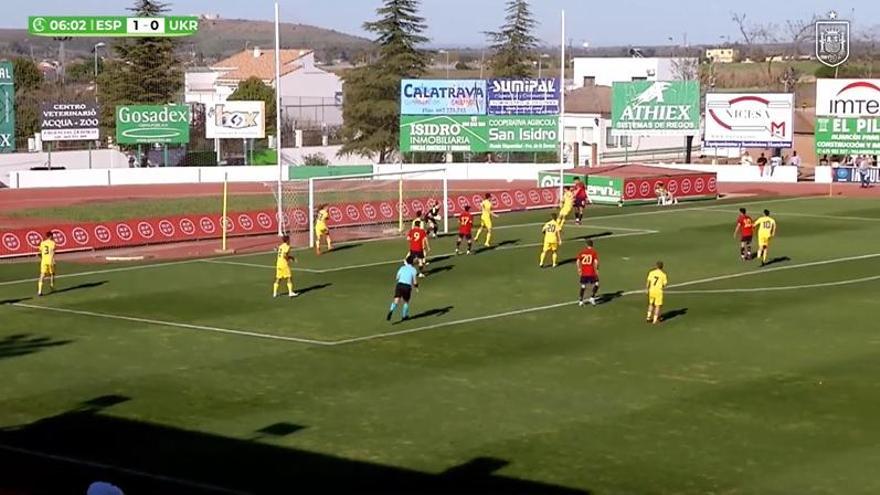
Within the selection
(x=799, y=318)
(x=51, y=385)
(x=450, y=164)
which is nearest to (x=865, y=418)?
(x=799, y=318)

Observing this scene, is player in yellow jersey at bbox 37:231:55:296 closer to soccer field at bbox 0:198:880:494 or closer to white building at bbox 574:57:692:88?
soccer field at bbox 0:198:880:494

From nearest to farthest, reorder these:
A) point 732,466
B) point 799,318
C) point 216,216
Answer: point 732,466
point 799,318
point 216,216

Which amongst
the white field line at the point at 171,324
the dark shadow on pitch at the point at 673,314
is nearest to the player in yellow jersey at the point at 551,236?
the dark shadow on pitch at the point at 673,314

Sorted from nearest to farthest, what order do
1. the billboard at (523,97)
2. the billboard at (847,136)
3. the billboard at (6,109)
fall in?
1. the billboard at (847,136)
2. the billboard at (6,109)
3. the billboard at (523,97)

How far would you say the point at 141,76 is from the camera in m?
93.5

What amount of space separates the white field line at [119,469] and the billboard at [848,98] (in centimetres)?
5844

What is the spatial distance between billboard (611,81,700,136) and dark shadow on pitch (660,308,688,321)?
4308 cm

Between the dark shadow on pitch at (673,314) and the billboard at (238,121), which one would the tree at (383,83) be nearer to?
the billboard at (238,121)

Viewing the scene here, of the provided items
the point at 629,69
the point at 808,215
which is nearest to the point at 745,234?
the point at 808,215

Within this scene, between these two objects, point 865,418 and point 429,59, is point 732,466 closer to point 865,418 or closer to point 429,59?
point 865,418

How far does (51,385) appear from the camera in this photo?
984 inches

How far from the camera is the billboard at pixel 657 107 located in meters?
74.6

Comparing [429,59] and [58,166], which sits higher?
[429,59]

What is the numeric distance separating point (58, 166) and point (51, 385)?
5731 centimetres
